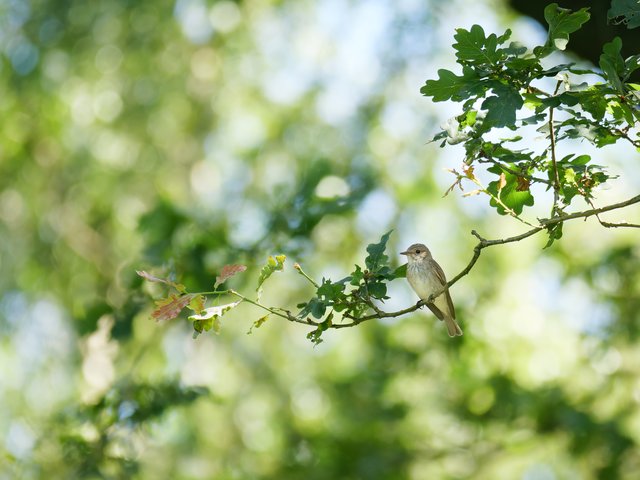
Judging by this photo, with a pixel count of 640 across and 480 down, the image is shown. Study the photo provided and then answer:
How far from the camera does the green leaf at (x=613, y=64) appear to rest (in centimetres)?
176

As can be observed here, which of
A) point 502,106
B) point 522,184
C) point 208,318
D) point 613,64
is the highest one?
point 613,64

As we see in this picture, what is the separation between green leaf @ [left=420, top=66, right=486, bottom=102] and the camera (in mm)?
1805

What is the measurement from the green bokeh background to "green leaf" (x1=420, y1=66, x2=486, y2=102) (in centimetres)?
284

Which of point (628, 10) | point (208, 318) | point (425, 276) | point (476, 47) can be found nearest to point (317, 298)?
point (208, 318)

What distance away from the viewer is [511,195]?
83.4 inches

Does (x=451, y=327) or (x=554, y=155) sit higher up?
(x=554, y=155)

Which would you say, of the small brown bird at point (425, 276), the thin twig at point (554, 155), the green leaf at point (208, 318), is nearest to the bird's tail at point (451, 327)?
the small brown bird at point (425, 276)

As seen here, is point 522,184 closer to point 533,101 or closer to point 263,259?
point 533,101

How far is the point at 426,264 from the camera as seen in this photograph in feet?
13.8

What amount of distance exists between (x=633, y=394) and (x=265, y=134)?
6.75 meters

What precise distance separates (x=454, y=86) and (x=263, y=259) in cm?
298

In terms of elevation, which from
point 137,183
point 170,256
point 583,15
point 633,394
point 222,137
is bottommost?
point 633,394

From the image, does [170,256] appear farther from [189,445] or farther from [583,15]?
[189,445]

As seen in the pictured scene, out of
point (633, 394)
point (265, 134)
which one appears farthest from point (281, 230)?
point (265, 134)
